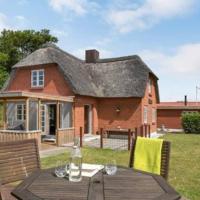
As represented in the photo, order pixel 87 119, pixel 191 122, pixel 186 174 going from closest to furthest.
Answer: pixel 186 174
pixel 87 119
pixel 191 122

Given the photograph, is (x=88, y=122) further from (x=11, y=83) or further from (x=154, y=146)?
(x=154, y=146)

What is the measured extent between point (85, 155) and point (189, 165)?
14.2 ft

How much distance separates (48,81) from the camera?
20891 millimetres

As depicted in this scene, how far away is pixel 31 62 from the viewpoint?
70.3ft

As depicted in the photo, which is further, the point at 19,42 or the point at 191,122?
the point at 19,42

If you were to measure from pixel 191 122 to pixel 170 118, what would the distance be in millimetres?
6716

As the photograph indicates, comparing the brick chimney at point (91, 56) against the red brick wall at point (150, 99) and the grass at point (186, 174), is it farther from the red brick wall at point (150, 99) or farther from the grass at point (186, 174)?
the grass at point (186, 174)

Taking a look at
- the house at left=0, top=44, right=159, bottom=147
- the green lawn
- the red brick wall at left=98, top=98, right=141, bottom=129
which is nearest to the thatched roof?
the house at left=0, top=44, right=159, bottom=147

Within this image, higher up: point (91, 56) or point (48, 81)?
point (91, 56)

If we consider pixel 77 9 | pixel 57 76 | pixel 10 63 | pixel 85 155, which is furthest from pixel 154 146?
pixel 10 63

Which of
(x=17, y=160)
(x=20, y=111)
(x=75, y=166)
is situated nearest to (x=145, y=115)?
(x=20, y=111)

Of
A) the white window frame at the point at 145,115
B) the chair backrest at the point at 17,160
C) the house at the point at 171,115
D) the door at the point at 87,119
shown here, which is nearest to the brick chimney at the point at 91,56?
the door at the point at 87,119

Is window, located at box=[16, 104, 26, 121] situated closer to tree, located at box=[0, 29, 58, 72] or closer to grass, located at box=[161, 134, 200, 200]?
grass, located at box=[161, 134, 200, 200]

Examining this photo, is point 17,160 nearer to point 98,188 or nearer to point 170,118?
point 98,188
